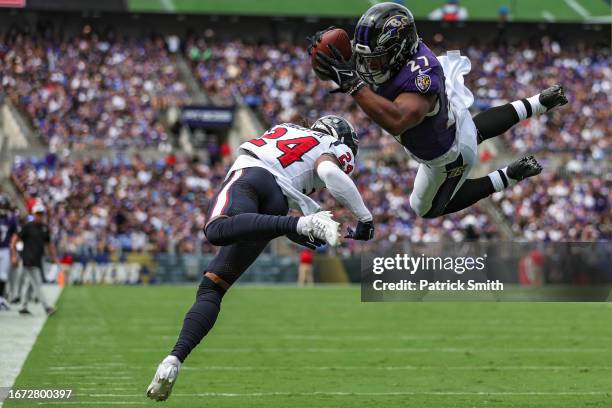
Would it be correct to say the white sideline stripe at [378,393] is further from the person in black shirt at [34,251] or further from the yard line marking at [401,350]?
the person in black shirt at [34,251]

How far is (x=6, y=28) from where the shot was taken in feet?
107

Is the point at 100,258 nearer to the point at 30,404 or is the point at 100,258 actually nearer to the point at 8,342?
the point at 8,342

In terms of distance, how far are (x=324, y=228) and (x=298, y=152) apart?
1.05 metres

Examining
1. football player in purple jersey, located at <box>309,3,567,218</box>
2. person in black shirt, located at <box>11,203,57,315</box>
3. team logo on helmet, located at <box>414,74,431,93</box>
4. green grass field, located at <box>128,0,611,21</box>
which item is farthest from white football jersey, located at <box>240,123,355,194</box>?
green grass field, located at <box>128,0,611,21</box>

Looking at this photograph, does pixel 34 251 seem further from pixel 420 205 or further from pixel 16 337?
pixel 420 205

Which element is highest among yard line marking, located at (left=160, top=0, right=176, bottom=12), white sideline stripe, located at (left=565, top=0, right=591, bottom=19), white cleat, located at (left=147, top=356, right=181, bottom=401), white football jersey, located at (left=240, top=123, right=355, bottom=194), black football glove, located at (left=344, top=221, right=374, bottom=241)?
white sideline stripe, located at (left=565, top=0, right=591, bottom=19)

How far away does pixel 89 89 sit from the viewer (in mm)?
30156

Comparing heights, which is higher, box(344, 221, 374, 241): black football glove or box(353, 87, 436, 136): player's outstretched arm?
box(353, 87, 436, 136): player's outstretched arm

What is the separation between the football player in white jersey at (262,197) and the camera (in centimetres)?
618

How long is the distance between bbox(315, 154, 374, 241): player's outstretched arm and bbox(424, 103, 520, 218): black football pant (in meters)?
0.92

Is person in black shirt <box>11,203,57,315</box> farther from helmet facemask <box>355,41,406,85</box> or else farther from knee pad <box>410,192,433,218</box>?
helmet facemask <box>355,41,406,85</box>

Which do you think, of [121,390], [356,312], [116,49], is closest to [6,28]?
[116,49]

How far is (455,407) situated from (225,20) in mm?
29013

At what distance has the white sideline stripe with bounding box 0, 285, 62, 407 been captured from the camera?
28.6 feet
